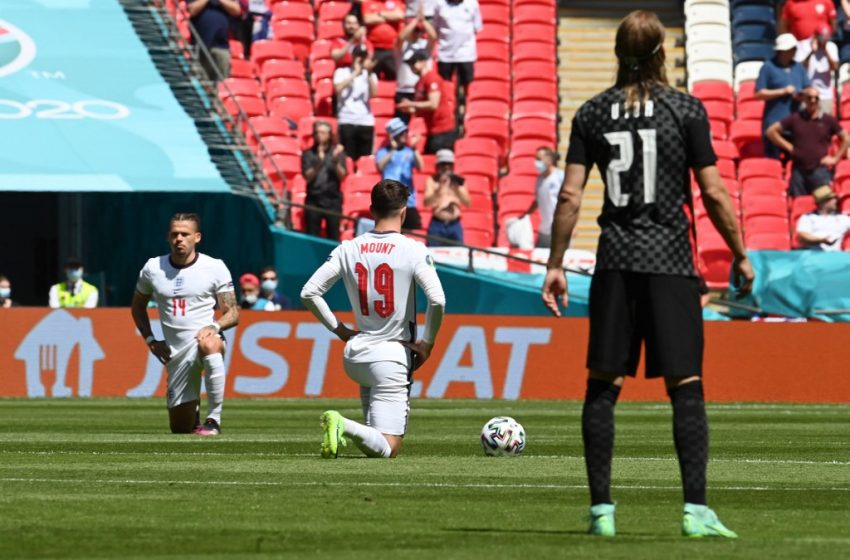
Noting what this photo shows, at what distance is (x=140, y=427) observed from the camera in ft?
53.4

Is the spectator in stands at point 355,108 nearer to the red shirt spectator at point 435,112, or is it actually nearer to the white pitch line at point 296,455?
the red shirt spectator at point 435,112

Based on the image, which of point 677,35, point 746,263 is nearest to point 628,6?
point 677,35

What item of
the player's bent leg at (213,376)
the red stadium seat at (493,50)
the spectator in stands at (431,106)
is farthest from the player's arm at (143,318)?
the red stadium seat at (493,50)

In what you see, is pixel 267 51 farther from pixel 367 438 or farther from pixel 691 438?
pixel 691 438

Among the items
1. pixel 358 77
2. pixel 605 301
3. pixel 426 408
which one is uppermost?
pixel 358 77

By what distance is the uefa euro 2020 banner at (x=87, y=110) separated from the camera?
23984 mm

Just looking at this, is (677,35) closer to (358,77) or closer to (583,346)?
(358,77)

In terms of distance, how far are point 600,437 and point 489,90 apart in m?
22.0

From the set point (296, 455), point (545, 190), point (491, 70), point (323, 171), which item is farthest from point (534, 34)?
point (296, 455)

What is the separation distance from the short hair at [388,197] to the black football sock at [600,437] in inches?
164

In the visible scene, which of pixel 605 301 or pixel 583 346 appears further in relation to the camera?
pixel 583 346

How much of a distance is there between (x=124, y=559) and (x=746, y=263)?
2653mm

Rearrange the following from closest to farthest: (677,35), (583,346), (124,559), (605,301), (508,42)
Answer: (124,559) → (605,301) → (583,346) → (508,42) → (677,35)

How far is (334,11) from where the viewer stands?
30.2 meters
